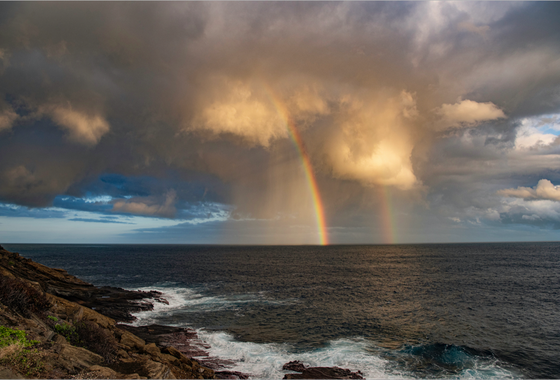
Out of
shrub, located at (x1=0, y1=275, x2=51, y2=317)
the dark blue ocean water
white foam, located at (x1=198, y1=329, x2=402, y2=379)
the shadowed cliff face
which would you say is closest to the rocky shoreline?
shrub, located at (x1=0, y1=275, x2=51, y2=317)

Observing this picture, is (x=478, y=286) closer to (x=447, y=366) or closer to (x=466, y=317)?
(x=466, y=317)

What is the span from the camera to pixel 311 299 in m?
54.4

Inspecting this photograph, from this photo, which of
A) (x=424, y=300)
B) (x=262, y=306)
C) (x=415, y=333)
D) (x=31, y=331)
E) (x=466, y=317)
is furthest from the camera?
(x=424, y=300)

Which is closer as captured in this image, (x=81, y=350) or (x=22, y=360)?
(x=22, y=360)

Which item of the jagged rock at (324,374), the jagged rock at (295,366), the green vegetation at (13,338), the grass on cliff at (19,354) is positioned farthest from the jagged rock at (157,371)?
the jagged rock at (295,366)

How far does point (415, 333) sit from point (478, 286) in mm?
42430

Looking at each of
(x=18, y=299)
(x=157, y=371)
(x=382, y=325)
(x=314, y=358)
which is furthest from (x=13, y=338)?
(x=382, y=325)

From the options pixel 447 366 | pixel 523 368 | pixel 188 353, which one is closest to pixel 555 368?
pixel 523 368

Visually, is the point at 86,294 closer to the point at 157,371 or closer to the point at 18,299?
the point at 18,299

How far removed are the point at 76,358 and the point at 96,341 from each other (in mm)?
4254

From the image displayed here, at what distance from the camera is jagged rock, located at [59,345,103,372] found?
41.9 ft

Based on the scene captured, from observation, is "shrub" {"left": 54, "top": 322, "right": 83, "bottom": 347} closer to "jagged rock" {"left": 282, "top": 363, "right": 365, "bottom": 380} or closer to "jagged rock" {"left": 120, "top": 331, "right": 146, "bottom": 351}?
"jagged rock" {"left": 120, "top": 331, "right": 146, "bottom": 351}

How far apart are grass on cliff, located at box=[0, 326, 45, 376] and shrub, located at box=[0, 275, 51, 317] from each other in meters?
4.51

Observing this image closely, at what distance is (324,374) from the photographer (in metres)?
24.2
